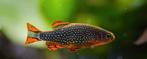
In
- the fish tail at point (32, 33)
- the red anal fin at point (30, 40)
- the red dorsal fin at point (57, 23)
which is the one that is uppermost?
the red dorsal fin at point (57, 23)

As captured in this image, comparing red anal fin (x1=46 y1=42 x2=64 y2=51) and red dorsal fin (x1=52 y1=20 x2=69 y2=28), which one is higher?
red dorsal fin (x1=52 y1=20 x2=69 y2=28)

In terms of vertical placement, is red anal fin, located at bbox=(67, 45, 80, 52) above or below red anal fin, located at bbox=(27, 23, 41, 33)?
below

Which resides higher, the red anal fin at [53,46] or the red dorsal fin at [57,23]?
the red dorsal fin at [57,23]

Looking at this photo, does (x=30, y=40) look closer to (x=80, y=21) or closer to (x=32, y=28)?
(x=32, y=28)

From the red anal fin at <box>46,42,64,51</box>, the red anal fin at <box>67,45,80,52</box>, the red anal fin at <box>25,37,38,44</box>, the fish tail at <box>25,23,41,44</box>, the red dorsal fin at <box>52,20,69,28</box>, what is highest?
the red dorsal fin at <box>52,20,69,28</box>

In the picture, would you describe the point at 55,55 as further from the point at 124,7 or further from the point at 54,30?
the point at 124,7
